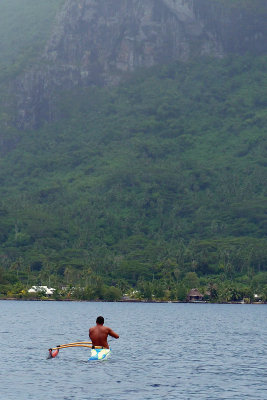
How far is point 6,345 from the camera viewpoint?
80.7 m

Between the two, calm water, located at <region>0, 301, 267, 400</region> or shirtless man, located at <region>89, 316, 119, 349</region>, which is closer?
calm water, located at <region>0, 301, 267, 400</region>

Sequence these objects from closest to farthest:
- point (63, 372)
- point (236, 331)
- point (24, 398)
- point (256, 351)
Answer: point (24, 398) < point (63, 372) < point (256, 351) < point (236, 331)

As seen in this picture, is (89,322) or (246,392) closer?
(246,392)

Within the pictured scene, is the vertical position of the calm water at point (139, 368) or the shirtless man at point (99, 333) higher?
the shirtless man at point (99, 333)

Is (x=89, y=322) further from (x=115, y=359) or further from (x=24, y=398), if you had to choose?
(x=24, y=398)

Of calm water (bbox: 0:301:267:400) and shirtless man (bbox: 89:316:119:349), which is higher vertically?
shirtless man (bbox: 89:316:119:349)

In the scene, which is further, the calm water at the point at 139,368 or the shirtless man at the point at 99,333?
the shirtless man at the point at 99,333

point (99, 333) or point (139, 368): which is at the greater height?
point (99, 333)

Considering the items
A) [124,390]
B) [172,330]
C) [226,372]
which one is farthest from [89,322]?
[124,390]

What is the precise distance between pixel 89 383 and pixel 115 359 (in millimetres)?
14537

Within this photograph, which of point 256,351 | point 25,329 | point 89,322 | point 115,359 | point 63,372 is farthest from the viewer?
point 89,322

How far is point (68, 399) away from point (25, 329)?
57.9 metres

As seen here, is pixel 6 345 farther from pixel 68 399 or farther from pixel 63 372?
pixel 68 399

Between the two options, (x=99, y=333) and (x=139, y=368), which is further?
(x=99, y=333)
